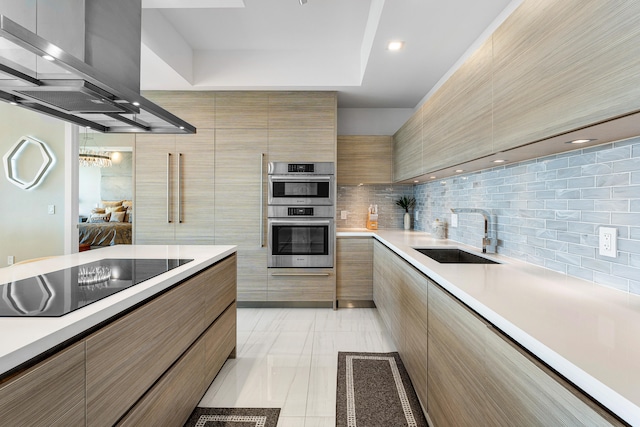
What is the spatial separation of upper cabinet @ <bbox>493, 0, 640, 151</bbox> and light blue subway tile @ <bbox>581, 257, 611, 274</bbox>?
1.90 ft

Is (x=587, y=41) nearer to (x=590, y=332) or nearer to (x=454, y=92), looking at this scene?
(x=590, y=332)

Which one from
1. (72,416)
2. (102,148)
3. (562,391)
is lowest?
(72,416)

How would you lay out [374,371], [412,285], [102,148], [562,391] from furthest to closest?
1. [102,148]
2. [374,371]
3. [412,285]
4. [562,391]

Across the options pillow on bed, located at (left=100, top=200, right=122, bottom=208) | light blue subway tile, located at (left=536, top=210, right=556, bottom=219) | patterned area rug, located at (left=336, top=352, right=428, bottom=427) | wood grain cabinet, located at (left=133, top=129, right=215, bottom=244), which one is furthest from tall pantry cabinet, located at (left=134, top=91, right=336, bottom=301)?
pillow on bed, located at (left=100, top=200, right=122, bottom=208)

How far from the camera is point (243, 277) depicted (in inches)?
144

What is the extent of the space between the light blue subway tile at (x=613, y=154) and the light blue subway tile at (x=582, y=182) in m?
0.08

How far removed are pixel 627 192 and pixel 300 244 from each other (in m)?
2.84

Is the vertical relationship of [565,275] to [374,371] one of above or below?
above

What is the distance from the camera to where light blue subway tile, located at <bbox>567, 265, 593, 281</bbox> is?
1376 millimetres

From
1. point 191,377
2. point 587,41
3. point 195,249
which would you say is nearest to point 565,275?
point 587,41

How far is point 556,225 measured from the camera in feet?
5.18

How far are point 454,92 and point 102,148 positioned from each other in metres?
8.87

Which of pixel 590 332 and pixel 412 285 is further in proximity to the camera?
pixel 412 285

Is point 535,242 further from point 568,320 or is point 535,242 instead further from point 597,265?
point 568,320
